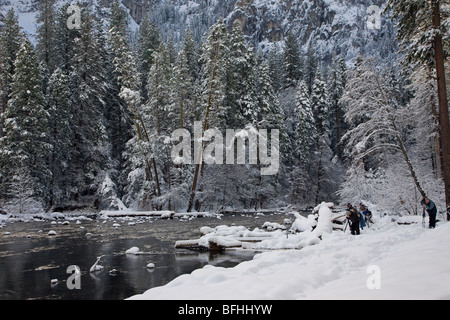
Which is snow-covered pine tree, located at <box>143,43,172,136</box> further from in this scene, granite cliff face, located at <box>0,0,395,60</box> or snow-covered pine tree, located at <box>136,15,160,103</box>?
granite cliff face, located at <box>0,0,395,60</box>

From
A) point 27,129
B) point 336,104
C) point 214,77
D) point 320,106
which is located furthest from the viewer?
point 336,104

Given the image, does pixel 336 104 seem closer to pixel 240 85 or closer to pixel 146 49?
pixel 240 85

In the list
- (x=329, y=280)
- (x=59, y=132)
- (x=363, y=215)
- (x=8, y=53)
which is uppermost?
(x=8, y=53)

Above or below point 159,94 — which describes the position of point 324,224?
below

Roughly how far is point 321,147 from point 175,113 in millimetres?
19345

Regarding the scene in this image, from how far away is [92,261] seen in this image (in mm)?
11250

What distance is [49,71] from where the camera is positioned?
3591 cm

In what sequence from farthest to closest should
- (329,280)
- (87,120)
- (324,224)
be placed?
1. (87,120)
2. (324,224)
3. (329,280)

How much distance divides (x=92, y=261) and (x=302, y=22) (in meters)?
145

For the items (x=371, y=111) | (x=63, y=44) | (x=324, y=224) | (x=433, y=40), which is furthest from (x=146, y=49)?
(x=433, y=40)

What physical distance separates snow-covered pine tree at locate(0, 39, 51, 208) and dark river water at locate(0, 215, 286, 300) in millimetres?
→ 11878

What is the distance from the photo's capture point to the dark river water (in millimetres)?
8109

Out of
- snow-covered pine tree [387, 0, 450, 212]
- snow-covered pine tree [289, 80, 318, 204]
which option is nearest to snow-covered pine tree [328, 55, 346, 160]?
snow-covered pine tree [289, 80, 318, 204]
